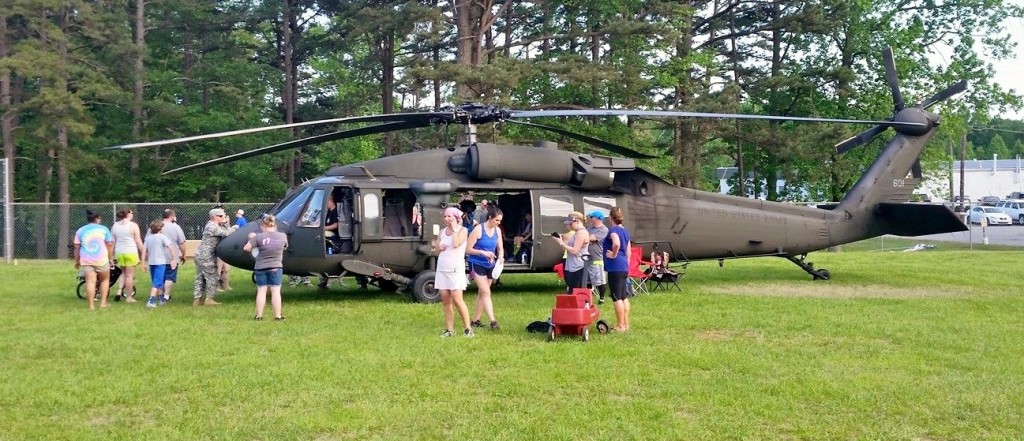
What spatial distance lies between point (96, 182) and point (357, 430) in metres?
30.8

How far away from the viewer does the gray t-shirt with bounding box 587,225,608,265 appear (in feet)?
34.9

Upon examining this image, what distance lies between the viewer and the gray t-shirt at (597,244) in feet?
34.9

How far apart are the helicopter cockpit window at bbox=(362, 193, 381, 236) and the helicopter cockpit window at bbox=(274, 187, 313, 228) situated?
886mm

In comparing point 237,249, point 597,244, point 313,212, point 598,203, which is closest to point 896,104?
point 598,203

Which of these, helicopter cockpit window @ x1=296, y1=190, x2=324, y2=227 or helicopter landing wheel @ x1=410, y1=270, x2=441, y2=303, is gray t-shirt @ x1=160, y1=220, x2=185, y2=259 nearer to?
helicopter cockpit window @ x1=296, y1=190, x2=324, y2=227

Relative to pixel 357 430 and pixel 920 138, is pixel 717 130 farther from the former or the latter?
pixel 357 430

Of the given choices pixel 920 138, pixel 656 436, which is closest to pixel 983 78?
pixel 920 138

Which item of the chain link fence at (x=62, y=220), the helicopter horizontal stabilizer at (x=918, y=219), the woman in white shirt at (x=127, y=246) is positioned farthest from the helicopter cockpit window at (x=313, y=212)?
the chain link fence at (x=62, y=220)

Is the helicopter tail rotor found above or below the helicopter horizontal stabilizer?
above

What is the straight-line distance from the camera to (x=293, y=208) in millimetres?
13094

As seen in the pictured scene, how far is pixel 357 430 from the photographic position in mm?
5906

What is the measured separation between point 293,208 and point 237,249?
1.05 m

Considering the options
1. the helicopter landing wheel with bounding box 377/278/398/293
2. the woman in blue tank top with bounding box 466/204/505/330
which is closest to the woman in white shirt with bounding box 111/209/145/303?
the helicopter landing wheel with bounding box 377/278/398/293

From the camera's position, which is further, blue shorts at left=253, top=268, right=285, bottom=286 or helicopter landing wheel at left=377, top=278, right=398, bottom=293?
helicopter landing wheel at left=377, top=278, right=398, bottom=293
